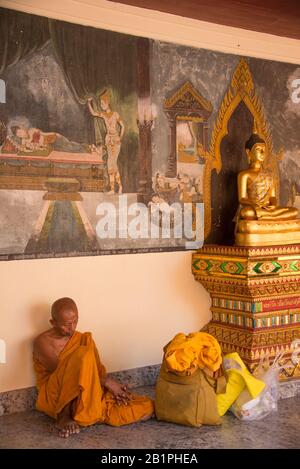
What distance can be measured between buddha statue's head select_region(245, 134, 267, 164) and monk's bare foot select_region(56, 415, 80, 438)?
292cm

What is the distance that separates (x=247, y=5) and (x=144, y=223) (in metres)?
2.10

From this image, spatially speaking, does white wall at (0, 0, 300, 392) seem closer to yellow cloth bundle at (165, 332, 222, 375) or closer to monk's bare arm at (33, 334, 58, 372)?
monk's bare arm at (33, 334, 58, 372)

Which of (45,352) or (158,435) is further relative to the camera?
(45,352)

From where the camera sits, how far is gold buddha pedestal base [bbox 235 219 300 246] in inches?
202

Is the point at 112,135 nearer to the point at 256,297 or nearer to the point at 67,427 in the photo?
the point at 256,297

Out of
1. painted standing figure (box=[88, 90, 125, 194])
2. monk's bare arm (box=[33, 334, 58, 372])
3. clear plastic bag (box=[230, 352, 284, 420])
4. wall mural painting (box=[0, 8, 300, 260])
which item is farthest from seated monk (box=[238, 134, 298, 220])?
monk's bare arm (box=[33, 334, 58, 372])

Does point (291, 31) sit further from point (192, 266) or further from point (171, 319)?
point (171, 319)

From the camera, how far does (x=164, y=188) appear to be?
537cm

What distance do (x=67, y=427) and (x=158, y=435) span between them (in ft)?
2.03

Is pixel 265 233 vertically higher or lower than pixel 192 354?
higher

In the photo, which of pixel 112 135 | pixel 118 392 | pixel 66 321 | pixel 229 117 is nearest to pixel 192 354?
pixel 118 392

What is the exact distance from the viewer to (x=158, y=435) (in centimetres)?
403

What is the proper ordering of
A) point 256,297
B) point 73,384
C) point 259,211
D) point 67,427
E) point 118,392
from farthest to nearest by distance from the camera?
point 259,211
point 256,297
point 118,392
point 73,384
point 67,427
